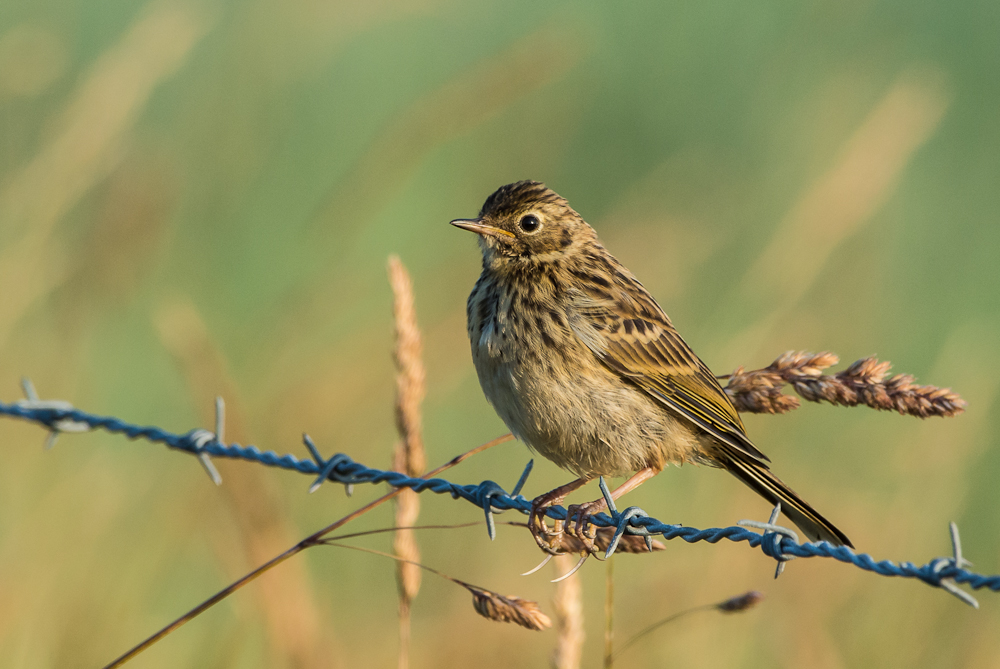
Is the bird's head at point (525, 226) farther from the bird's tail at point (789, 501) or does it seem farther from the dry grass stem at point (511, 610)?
the dry grass stem at point (511, 610)

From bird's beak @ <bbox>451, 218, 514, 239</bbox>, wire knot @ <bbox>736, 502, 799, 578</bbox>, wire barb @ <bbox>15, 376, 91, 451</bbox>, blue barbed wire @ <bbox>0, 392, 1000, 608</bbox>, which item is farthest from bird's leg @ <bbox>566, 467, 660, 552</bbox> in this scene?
wire barb @ <bbox>15, 376, 91, 451</bbox>

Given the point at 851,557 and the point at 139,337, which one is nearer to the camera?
the point at 851,557

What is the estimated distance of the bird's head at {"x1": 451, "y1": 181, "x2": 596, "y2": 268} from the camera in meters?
5.32

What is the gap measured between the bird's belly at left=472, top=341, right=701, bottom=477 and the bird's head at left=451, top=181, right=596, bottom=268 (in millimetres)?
642

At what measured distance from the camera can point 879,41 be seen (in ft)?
36.7

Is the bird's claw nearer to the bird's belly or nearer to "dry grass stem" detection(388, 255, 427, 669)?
the bird's belly

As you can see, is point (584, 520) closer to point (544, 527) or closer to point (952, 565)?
point (544, 527)

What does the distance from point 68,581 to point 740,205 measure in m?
6.62

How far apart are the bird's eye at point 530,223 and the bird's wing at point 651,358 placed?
0.41 meters

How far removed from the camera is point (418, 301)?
7066 mm

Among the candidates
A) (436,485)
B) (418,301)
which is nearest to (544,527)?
(436,485)

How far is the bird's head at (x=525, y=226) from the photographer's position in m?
5.32

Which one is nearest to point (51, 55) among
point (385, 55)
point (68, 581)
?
point (68, 581)

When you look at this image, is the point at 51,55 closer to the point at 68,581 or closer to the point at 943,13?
the point at 68,581
